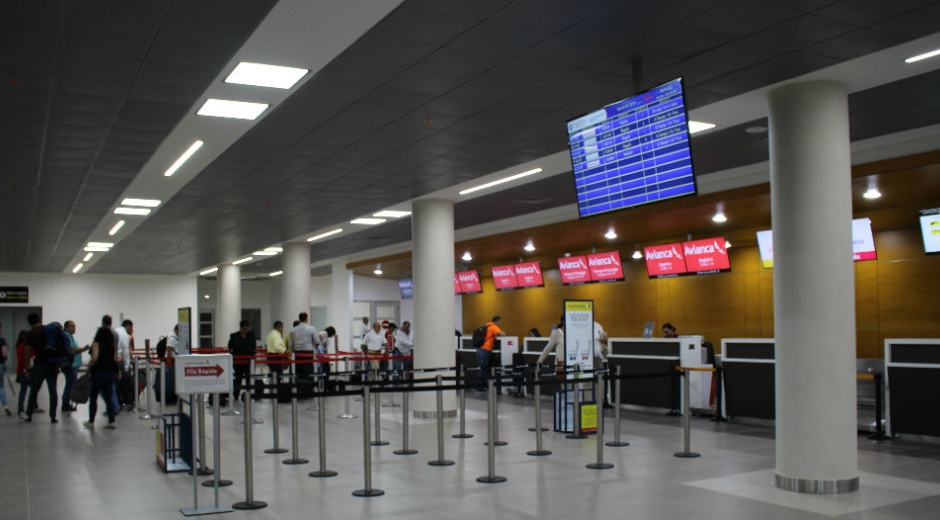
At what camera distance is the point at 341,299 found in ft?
86.7

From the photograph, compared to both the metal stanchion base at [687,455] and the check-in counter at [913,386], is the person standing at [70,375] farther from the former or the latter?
the check-in counter at [913,386]

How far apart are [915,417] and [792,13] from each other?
6470 millimetres

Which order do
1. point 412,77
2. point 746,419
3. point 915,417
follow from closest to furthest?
point 412,77 < point 915,417 < point 746,419

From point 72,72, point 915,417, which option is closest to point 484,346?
point 915,417

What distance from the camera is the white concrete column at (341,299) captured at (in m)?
26.2

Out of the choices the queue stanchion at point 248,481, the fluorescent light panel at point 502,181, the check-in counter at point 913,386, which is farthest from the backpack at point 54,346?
the check-in counter at point 913,386

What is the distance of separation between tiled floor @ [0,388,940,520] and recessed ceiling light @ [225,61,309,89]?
11.7 feet

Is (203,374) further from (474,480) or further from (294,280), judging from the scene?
(294,280)

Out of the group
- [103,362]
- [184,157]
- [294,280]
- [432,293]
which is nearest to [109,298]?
[294,280]

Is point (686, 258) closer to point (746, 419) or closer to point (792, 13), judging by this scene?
point (746, 419)

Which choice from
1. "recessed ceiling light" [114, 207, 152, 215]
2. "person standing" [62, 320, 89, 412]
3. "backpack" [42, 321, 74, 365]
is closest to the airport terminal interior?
"recessed ceiling light" [114, 207, 152, 215]

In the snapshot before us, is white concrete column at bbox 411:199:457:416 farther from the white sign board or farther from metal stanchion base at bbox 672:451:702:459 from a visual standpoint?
the white sign board

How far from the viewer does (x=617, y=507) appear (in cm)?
661

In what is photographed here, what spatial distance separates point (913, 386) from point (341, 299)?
62.6ft
